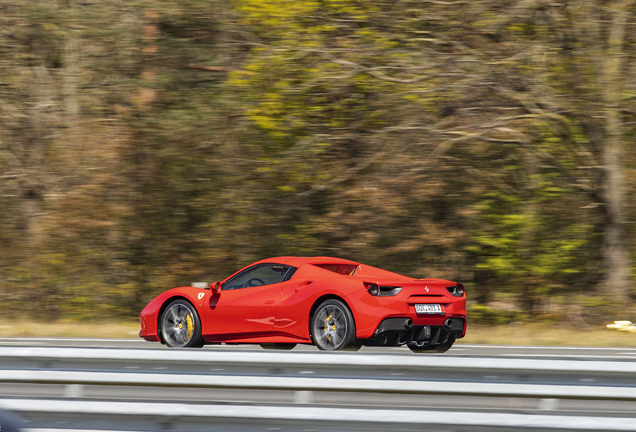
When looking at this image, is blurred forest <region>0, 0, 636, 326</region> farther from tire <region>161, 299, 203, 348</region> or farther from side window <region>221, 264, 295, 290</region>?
tire <region>161, 299, 203, 348</region>

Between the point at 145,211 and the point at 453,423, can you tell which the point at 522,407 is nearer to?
the point at 453,423

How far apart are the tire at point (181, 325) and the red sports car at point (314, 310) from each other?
0.4 inches

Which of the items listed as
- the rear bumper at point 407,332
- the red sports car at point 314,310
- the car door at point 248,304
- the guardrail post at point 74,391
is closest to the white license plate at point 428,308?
the red sports car at point 314,310

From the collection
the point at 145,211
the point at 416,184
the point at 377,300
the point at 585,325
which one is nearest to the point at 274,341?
the point at 377,300

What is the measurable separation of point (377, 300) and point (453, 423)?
11.3 ft

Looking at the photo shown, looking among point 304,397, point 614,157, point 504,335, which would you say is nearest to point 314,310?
point 304,397

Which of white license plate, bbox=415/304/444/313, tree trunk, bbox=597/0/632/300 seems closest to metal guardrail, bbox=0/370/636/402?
white license plate, bbox=415/304/444/313

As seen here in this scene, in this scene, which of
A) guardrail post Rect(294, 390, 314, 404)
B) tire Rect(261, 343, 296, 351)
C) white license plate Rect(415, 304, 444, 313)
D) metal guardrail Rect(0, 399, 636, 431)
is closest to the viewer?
metal guardrail Rect(0, 399, 636, 431)

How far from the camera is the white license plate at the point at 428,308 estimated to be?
8.53 m

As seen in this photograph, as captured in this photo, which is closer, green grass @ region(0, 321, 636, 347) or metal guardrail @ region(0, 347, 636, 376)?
metal guardrail @ region(0, 347, 636, 376)

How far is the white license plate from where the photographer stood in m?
8.53

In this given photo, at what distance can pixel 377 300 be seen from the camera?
8.38m

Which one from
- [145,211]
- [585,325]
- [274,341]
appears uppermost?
[145,211]

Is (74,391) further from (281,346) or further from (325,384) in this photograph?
(281,346)
